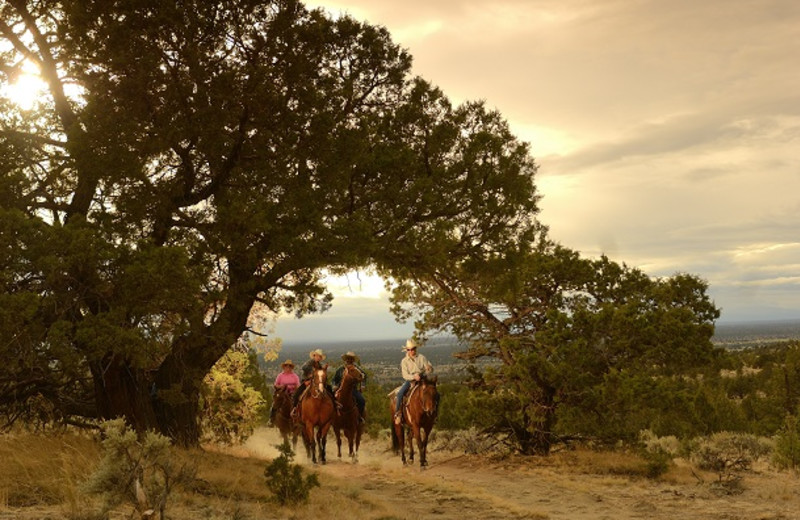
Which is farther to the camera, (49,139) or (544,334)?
(544,334)

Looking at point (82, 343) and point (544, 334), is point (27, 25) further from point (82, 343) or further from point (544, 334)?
point (544, 334)

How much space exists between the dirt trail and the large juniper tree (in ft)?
14.2

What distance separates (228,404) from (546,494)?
384 inches

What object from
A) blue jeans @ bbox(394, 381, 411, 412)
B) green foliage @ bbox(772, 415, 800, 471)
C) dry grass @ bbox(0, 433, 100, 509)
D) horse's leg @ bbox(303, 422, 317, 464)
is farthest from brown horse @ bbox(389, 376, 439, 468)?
green foliage @ bbox(772, 415, 800, 471)

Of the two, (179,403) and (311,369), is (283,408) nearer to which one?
(311,369)

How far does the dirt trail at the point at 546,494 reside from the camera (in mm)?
11133

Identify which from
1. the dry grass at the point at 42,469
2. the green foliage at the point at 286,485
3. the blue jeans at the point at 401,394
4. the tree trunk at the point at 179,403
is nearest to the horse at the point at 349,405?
the blue jeans at the point at 401,394

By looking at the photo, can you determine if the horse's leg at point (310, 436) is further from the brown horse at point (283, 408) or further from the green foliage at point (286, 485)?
the green foliage at point (286, 485)

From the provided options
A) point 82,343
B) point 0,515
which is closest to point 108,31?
point 82,343

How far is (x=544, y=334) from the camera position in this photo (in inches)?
630

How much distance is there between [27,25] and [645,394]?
14389mm

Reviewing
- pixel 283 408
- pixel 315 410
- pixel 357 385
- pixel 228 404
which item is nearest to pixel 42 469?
pixel 315 410

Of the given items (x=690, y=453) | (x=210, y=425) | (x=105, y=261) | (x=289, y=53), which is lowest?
(x=690, y=453)

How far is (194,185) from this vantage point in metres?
12.9
